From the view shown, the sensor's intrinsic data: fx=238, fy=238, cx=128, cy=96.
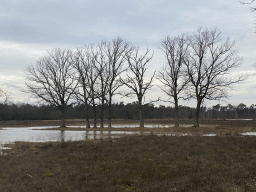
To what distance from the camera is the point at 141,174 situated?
32.0ft

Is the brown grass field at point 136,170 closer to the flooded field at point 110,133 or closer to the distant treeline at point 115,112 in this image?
the flooded field at point 110,133

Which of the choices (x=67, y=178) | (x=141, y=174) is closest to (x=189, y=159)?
(x=141, y=174)

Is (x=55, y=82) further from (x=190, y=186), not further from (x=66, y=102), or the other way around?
(x=190, y=186)

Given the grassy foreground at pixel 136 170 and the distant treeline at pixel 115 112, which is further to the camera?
the distant treeline at pixel 115 112

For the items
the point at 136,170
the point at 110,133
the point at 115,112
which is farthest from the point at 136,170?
the point at 115,112

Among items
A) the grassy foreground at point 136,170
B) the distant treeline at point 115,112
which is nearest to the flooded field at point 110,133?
the grassy foreground at point 136,170

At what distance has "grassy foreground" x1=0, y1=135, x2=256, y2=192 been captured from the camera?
27.2 feet

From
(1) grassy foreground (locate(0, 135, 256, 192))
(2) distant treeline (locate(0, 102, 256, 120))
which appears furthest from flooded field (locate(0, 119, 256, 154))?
(2) distant treeline (locate(0, 102, 256, 120))

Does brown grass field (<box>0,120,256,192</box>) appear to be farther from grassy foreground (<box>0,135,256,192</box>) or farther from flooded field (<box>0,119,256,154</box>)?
flooded field (<box>0,119,256,154</box>)

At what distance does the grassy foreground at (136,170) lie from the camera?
8281 mm

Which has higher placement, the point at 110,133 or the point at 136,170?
the point at 136,170

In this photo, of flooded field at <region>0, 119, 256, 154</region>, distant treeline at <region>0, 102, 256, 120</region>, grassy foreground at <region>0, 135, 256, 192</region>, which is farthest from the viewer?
distant treeline at <region>0, 102, 256, 120</region>

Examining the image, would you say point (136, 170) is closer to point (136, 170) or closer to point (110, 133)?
point (136, 170)

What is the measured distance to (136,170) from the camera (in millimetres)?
10336
